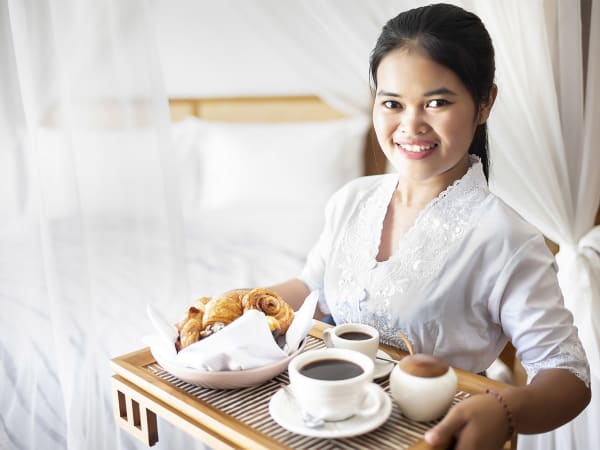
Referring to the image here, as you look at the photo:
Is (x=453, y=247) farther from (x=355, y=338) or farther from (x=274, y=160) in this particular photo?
(x=274, y=160)

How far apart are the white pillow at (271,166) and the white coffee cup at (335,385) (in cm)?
151

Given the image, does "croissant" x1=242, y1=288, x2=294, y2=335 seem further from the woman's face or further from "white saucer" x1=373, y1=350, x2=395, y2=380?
the woman's face

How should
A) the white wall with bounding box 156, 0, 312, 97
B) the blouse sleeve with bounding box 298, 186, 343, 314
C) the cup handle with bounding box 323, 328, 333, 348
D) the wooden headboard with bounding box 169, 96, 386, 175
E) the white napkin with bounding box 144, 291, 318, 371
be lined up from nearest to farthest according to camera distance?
1. the white napkin with bounding box 144, 291, 318, 371
2. the cup handle with bounding box 323, 328, 333, 348
3. the blouse sleeve with bounding box 298, 186, 343, 314
4. the wooden headboard with bounding box 169, 96, 386, 175
5. the white wall with bounding box 156, 0, 312, 97

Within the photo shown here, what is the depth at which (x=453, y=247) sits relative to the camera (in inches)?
43.4

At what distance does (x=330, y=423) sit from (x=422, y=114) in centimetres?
58

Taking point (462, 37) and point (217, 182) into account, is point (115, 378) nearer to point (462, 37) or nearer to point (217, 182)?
point (462, 37)

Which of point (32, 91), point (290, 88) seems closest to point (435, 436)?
point (32, 91)

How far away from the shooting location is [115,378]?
1024 mm

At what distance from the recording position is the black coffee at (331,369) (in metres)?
0.83

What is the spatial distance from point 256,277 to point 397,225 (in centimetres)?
81

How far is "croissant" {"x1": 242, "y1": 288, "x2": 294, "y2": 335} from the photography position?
1.04 m

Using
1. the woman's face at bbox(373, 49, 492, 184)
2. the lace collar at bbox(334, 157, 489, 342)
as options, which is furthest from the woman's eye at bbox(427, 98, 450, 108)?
the lace collar at bbox(334, 157, 489, 342)

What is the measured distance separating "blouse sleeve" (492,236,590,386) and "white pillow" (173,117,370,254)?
1379 millimetres

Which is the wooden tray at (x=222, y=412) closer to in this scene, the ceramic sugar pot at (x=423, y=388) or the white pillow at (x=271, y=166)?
the ceramic sugar pot at (x=423, y=388)
